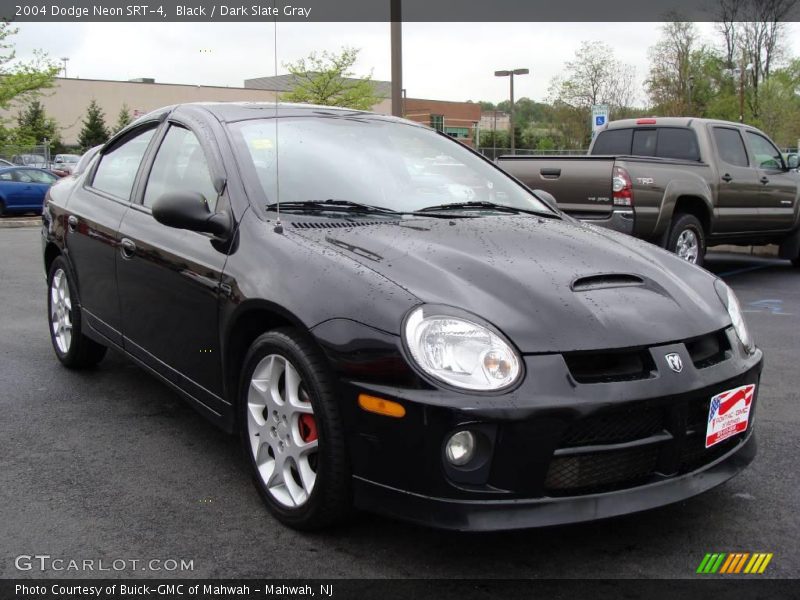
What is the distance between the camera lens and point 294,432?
113 inches

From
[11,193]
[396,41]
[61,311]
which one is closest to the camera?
[61,311]

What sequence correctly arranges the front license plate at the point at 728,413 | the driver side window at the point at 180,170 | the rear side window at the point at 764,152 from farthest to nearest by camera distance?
the rear side window at the point at 764,152 → the driver side window at the point at 180,170 → the front license plate at the point at 728,413

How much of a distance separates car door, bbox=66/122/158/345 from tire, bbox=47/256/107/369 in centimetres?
17

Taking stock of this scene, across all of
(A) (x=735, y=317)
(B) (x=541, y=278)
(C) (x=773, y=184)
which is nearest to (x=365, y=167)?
(B) (x=541, y=278)

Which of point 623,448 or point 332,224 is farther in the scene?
point 332,224

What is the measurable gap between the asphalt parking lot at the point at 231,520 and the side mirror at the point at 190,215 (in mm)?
1045

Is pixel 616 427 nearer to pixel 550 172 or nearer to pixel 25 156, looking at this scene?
pixel 550 172

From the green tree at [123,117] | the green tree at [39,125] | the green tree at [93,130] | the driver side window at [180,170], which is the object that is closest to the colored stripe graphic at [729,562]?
the driver side window at [180,170]

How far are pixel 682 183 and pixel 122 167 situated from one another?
6.18 meters

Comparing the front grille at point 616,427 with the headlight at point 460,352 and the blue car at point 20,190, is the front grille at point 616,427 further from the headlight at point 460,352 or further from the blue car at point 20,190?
the blue car at point 20,190

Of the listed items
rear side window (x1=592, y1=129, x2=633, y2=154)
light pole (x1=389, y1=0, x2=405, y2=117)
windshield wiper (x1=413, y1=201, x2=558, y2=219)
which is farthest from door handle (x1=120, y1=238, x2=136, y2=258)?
light pole (x1=389, y1=0, x2=405, y2=117)

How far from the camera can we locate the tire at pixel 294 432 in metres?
2.66

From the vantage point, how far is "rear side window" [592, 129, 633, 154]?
10445mm

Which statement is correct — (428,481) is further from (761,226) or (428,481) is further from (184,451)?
(761,226)
